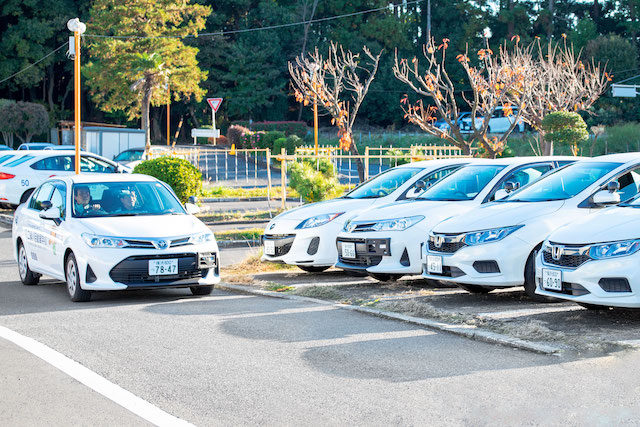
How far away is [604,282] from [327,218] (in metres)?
5.20

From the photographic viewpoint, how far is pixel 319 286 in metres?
11.3

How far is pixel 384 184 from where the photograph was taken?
45.0 feet

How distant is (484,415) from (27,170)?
63.2ft

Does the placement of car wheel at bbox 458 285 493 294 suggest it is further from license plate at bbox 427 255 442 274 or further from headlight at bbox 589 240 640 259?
headlight at bbox 589 240 640 259

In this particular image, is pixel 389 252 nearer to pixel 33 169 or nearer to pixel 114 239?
pixel 114 239

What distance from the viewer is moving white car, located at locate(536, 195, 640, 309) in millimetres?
8047

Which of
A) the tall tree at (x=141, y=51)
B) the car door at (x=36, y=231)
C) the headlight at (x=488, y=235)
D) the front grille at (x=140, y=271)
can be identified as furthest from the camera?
the tall tree at (x=141, y=51)

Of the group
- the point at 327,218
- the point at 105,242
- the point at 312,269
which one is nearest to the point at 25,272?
the point at 105,242

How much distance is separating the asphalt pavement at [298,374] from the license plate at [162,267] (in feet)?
2.59

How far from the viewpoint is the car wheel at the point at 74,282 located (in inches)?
416

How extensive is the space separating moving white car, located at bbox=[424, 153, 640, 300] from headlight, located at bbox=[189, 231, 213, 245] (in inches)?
103

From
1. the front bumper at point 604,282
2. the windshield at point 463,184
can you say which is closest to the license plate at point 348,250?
the windshield at point 463,184

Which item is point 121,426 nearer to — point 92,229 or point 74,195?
point 92,229

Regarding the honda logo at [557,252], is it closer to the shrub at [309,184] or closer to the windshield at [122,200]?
the windshield at [122,200]
